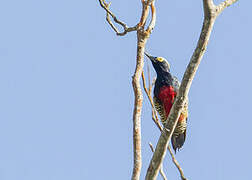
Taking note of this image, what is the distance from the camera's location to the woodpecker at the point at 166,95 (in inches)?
318

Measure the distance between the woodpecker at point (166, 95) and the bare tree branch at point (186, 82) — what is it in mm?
3953

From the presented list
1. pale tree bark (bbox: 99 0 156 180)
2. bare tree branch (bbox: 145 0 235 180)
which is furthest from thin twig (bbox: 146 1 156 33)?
bare tree branch (bbox: 145 0 235 180)

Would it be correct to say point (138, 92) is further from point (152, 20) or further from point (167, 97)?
point (167, 97)

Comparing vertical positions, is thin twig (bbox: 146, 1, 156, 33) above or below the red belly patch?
above

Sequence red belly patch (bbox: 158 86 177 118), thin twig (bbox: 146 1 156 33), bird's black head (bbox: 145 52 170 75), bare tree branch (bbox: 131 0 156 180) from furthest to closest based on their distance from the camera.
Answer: bird's black head (bbox: 145 52 170 75) → red belly patch (bbox: 158 86 177 118) → thin twig (bbox: 146 1 156 33) → bare tree branch (bbox: 131 0 156 180)

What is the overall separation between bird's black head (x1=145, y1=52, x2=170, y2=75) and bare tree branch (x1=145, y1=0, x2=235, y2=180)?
4439 mm

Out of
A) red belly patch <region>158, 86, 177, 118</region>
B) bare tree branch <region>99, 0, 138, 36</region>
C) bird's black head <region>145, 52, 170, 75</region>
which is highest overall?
bare tree branch <region>99, 0, 138, 36</region>

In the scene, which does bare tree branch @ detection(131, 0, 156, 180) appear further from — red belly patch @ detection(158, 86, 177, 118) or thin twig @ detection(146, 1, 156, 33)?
red belly patch @ detection(158, 86, 177, 118)

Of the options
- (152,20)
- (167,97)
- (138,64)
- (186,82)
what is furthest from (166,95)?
(186,82)

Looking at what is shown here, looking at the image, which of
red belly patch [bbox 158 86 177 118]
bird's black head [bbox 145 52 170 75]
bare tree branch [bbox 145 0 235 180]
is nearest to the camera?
bare tree branch [bbox 145 0 235 180]

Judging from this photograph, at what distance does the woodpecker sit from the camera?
8.08 meters

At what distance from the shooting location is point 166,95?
809 centimetres

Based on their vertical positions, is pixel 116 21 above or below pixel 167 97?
above

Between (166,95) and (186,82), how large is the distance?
416 cm
